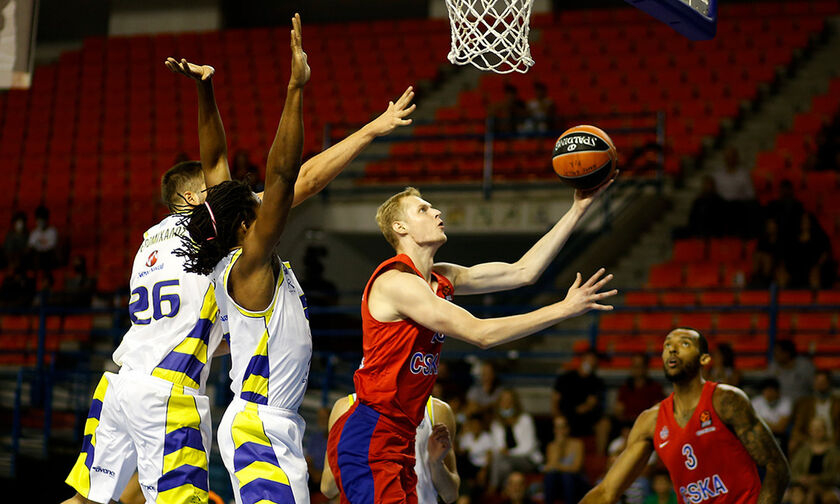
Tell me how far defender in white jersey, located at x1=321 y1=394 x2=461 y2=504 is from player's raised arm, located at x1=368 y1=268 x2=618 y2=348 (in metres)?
0.61

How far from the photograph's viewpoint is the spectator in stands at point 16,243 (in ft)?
46.6

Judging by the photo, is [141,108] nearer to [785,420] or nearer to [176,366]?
[785,420]

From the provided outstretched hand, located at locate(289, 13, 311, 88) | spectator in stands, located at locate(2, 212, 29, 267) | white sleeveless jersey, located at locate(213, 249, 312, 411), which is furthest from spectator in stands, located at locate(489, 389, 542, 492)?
spectator in stands, located at locate(2, 212, 29, 267)

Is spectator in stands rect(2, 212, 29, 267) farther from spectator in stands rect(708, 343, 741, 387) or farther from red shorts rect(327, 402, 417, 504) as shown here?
red shorts rect(327, 402, 417, 504)

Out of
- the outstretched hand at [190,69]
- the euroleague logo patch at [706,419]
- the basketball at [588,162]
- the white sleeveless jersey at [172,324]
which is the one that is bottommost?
the euroleague logo patch at [706,419]

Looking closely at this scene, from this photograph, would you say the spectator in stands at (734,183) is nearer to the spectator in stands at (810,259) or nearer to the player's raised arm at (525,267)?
the spectator in stands at (810,259)

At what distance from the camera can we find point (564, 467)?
9.01 metres

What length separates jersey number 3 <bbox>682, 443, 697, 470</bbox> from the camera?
5.64m

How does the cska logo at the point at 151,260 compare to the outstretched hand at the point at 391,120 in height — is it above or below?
below

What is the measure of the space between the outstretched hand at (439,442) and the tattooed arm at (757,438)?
1625 mm

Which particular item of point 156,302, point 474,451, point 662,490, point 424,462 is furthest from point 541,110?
point 156,302

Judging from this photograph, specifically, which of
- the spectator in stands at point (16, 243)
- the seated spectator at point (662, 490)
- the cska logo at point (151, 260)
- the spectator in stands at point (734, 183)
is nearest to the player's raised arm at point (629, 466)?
the cska logo at point (151, 260)

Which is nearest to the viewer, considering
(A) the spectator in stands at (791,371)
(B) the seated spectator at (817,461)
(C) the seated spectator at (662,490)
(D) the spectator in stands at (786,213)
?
(B) the seated spectator at (817,461)

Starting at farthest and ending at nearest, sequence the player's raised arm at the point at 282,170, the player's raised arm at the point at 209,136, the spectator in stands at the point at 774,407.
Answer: the spectator in stands at the point at 774,407, the player's raised arm at the point at 209,136, the player's raised arm at the point at 282,170
